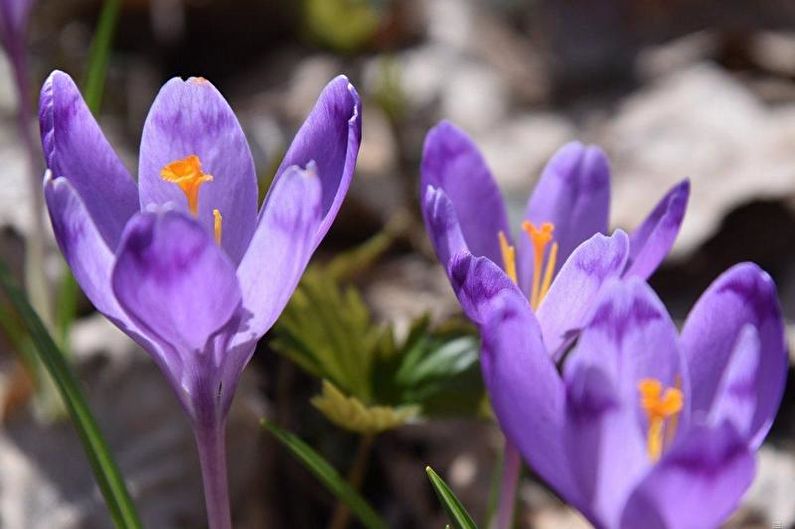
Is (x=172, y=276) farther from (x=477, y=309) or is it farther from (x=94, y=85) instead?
(x=94, y=85)

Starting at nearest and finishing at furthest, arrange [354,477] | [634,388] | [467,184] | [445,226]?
[634,388] < [445,226] < [467,184] < [354,477]

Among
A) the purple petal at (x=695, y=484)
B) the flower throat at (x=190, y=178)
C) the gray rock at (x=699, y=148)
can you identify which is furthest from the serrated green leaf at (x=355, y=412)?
the gray rock at (x=699, y=148)

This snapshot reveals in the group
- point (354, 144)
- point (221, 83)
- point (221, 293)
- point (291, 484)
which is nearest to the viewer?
point (221, 293)

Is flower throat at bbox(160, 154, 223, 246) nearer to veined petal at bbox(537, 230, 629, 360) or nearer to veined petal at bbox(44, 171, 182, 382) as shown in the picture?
veined petal at bbox(44, 171, 182, 382)

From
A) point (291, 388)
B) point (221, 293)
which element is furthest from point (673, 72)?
point (221, 293)

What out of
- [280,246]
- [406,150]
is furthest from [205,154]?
[406,150]

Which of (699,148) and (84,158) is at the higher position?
(84,158)

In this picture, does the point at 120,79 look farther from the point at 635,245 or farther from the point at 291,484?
the point at 635,245

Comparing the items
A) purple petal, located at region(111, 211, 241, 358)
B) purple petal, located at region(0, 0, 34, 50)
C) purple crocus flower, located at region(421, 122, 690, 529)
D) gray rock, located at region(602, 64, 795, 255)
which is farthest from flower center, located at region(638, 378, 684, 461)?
gray rock, located at region(602, 64, 795, 255)
